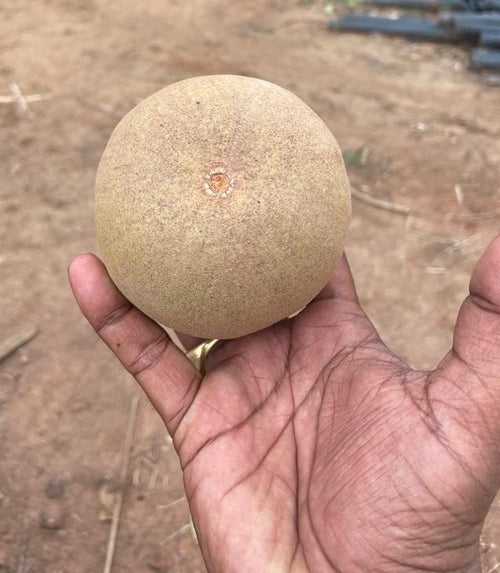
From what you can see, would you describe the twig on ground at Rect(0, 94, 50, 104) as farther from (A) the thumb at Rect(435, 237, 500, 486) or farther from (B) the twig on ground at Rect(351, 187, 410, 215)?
(A) the thumb at Rect(435, 237, 500, 486)

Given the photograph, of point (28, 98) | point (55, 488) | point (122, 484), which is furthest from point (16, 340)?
point (28, 98)

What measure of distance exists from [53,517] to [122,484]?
0.33 meters

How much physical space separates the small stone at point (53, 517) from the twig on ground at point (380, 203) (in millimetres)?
2608

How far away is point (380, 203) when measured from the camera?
426 cm

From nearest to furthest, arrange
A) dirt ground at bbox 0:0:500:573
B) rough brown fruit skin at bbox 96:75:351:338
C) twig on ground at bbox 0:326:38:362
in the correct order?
1. rough brown fruit skin at bbox 96:75:351:338
2. dirt ground at bbox 0:0:500:573
3. twig on ground at bbox 0:326:38:362

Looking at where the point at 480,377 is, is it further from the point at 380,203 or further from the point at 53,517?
the point at 380,203

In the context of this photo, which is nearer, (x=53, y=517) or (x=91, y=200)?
(x=53, y=517)

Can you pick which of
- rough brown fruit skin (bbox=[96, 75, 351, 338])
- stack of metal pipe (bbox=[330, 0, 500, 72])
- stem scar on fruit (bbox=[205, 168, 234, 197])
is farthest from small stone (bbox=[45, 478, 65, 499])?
stack of metal pipe (bbox=[330, 0, 500, 72])

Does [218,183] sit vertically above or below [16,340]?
above

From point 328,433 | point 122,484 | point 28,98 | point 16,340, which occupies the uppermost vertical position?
point 328,433

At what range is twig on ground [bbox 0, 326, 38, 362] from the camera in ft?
11.4

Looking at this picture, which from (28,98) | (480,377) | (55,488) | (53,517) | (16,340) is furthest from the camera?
(28,98)

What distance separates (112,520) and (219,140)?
1883mm

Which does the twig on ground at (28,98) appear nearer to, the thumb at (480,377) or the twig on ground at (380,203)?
the twig on ground at (380,203)
